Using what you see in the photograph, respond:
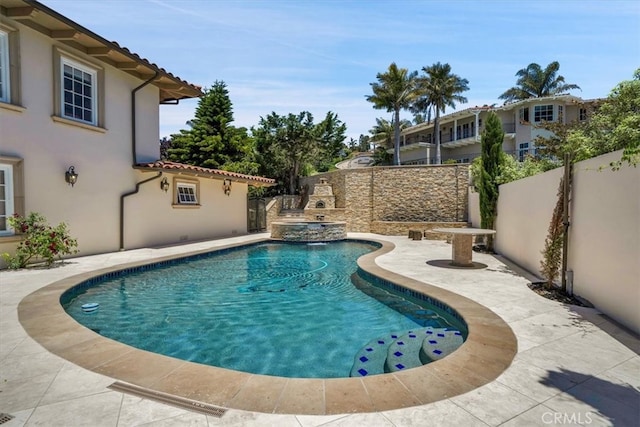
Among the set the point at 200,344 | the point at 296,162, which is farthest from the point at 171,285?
the point at 296,162

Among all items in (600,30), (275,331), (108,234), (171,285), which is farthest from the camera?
(108,234)

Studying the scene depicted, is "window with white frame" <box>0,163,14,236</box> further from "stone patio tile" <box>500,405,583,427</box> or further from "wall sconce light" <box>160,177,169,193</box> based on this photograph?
"stone patio tile" <box>500,405,583,427</box>

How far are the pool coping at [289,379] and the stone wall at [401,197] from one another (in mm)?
16163

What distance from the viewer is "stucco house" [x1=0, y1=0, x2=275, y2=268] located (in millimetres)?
9047

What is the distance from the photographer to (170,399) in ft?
9.98

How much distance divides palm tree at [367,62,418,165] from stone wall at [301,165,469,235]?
1344 centimetres

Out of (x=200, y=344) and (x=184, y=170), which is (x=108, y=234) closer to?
(x=184, y=170)

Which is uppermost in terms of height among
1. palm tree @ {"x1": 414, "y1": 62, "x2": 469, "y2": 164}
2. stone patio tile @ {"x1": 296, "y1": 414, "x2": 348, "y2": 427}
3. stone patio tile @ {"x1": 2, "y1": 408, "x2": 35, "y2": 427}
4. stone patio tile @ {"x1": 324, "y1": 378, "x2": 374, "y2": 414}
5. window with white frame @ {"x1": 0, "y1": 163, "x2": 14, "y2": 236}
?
palm tree @ {"x1": 414, "y1": 62, "x2": 469, "y2": 164}

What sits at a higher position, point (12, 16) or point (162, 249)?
point (12, 16)

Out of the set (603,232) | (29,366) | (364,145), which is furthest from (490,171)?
(364,145)

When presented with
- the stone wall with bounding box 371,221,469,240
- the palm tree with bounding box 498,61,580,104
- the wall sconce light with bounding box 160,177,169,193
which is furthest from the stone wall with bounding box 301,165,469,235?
the palm tree with bounding box 498,61,580,104

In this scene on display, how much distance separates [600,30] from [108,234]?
49.6 feet

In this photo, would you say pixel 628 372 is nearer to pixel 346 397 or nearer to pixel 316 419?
pixel 346 397

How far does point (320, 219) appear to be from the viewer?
23.9 metres
